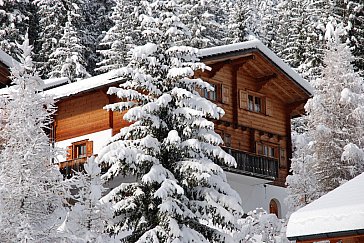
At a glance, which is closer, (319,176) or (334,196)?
(334,196)

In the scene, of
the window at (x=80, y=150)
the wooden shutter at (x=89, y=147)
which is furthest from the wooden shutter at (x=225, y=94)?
the window at (x=80, y=150)

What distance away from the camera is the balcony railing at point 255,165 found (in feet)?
103

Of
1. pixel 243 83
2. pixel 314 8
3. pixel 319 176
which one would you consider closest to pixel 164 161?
pixel 319 176

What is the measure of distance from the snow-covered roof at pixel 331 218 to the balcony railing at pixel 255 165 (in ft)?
55.0

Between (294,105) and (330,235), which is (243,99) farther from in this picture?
(330,235)

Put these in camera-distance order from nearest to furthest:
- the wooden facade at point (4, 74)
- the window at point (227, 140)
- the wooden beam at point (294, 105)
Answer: the wooden facade at point (4, 74) < the window at point (227, 140) < the wooden beam at point (294, 105)

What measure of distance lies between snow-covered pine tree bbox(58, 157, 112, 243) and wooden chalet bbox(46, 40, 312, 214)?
15.0 m

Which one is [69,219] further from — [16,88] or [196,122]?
[196,122]

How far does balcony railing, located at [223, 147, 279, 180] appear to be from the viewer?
31281mm

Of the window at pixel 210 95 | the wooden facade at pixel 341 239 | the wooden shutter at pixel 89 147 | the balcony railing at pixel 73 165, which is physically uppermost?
the window at pixel 210 95

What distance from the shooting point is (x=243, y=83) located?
3444 centimetres

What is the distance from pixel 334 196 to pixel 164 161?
568cm

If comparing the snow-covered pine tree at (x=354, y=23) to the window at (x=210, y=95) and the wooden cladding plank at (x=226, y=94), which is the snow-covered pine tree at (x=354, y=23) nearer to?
the wooden cladding plank at (x=226, y=94)

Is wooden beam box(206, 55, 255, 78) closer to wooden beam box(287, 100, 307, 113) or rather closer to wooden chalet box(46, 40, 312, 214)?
wooden chalet box(46, 40, 312, 214)
